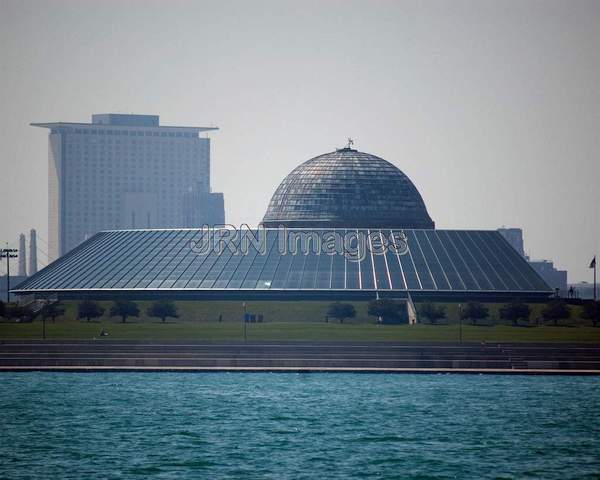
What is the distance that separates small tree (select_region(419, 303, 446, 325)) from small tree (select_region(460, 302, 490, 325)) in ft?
4.15

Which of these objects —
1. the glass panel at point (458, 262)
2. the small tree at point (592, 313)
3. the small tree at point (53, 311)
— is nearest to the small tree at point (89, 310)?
the small tree at point (53, 311)

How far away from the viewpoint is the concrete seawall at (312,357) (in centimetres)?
6234

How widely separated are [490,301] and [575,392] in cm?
3496

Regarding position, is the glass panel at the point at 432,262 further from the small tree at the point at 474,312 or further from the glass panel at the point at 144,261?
the glass panel at the point at 144,261

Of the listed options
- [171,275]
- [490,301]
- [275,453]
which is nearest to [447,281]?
[490,301]

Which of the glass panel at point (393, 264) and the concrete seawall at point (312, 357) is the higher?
the glass panel at point (393, 264)

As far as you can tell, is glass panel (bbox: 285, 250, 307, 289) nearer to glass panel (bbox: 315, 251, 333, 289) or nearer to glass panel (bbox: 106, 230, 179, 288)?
glass panel (bbox: 315, 251, 333, 289)

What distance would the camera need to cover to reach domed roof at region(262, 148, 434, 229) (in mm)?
111875

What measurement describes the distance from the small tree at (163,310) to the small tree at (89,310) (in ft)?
10.5

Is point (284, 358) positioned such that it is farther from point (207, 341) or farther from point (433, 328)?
point (433, 328)

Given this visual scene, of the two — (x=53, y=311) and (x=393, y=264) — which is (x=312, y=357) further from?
(x=393, y=264)

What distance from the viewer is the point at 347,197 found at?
113 metres

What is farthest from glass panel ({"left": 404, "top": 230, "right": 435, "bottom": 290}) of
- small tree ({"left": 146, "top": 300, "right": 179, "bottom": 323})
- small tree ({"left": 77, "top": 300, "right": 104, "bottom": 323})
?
small tree ({"left": 77, "top": 300, "right": 104, "bottom": 323})

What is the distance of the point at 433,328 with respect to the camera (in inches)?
3098
